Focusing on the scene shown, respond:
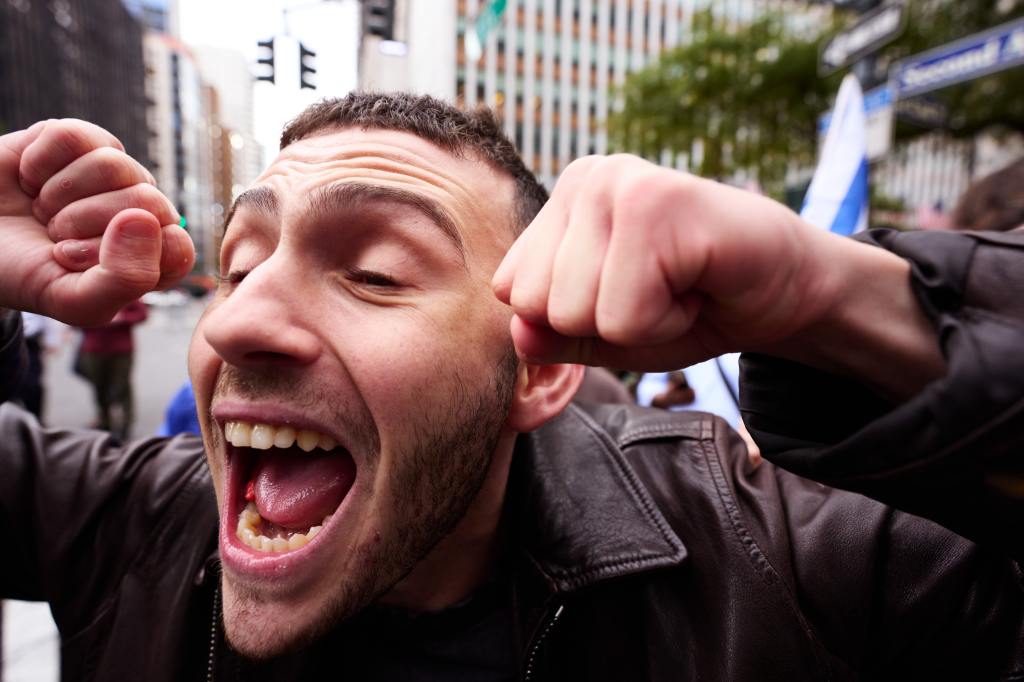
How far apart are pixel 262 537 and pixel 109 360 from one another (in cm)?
637

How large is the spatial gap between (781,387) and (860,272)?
0.24 m

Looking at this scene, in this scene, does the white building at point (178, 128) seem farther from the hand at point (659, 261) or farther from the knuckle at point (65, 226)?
the hand at point (659, 261)

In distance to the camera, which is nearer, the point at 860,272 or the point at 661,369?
the point at 860,272

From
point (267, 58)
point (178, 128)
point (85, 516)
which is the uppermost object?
point (178, 128)

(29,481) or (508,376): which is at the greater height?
(508,376)

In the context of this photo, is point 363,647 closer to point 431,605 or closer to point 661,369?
point 431,605

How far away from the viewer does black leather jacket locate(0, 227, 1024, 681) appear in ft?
4.15

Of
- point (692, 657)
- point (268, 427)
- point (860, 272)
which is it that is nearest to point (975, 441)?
point (860, 272)

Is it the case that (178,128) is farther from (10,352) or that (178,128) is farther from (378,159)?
(378,159)

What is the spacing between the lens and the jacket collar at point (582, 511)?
145 centimetres

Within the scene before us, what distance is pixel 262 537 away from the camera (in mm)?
1393

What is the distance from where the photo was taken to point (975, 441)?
784 millimetres

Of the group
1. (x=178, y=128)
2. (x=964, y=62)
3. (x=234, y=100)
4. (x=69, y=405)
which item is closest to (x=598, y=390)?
(x=964, y=62)

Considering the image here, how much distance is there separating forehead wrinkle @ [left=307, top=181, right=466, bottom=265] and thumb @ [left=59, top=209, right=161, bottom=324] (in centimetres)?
38
